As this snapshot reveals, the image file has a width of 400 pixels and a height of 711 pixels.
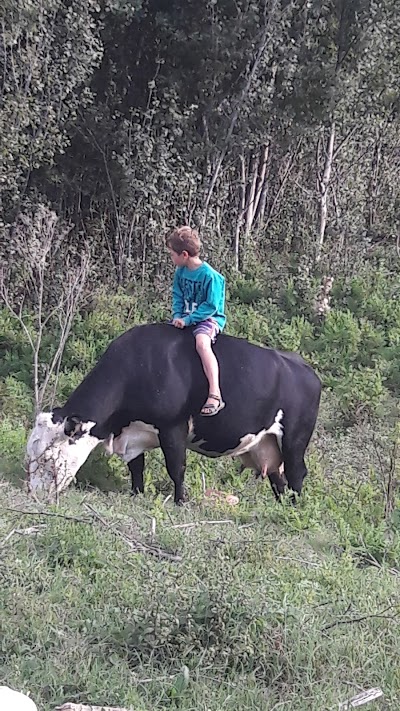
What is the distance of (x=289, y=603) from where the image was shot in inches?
152

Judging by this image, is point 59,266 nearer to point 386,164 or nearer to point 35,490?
point 35,490

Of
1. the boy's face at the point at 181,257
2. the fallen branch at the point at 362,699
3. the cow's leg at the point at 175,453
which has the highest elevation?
the boy's face at the point at 181,257

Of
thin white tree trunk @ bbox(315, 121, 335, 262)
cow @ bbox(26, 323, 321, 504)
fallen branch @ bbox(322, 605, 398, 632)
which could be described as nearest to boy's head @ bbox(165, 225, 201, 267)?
cow @ bbox(26, 323, 321, 504)

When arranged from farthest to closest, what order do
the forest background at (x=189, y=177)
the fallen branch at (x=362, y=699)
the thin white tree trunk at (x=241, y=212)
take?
the thin white tree trunk at (x=241, y=212), the forest background at (x=189, y=177), the fallen branch at (x=362, y=699)

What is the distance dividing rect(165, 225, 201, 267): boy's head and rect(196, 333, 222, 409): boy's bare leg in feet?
1.97

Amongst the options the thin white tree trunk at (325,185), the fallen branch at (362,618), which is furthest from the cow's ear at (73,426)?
the thin white tree trunk at (325,185)

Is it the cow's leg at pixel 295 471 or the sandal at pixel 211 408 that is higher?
the sandal at pixel 211 408


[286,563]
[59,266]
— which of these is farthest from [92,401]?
[59,266]

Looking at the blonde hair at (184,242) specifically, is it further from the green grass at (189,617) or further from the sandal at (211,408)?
the green grass at (189,617)

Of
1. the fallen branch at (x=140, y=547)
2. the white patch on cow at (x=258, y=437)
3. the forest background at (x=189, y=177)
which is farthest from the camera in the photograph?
the forest background at (x=189, y=177)

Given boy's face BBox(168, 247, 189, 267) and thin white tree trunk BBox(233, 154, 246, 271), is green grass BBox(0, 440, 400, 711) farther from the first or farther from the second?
thin white tree trunk BBox(233, 154, 246, 271)

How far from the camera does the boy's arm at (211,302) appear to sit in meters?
6.43

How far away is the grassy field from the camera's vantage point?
3.35 m

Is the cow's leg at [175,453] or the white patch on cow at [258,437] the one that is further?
the white patch on cow at [258,437]
